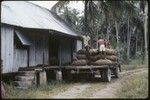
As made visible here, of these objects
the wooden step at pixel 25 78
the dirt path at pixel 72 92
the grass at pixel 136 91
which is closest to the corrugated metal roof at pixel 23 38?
the wooden step at pixel 25 78

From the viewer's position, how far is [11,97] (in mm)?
13703

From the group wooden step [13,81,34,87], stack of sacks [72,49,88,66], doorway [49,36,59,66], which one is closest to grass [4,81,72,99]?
wooden step [13,81,34,87]

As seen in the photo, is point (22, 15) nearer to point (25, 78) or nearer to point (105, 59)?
point (25, 78)

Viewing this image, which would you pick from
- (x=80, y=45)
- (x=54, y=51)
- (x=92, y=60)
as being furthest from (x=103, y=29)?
(x=92, y=60)

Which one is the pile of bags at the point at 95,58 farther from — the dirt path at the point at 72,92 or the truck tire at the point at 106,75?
the dirt path at the point at 72,92

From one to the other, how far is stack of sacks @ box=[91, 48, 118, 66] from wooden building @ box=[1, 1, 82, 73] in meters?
2.30

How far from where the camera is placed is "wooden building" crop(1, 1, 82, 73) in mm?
17250

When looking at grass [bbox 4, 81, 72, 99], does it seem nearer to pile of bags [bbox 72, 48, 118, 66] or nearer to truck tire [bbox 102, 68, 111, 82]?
pile of bags [bbox 72, 48, 118, 66]

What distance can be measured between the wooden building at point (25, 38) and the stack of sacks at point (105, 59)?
230 centimetres

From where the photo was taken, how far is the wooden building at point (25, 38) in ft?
56.6

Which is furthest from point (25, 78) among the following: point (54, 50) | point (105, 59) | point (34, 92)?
point (54, 50)

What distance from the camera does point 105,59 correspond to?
20.7m

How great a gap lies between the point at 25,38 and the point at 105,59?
437 cm

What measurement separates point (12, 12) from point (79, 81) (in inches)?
197
